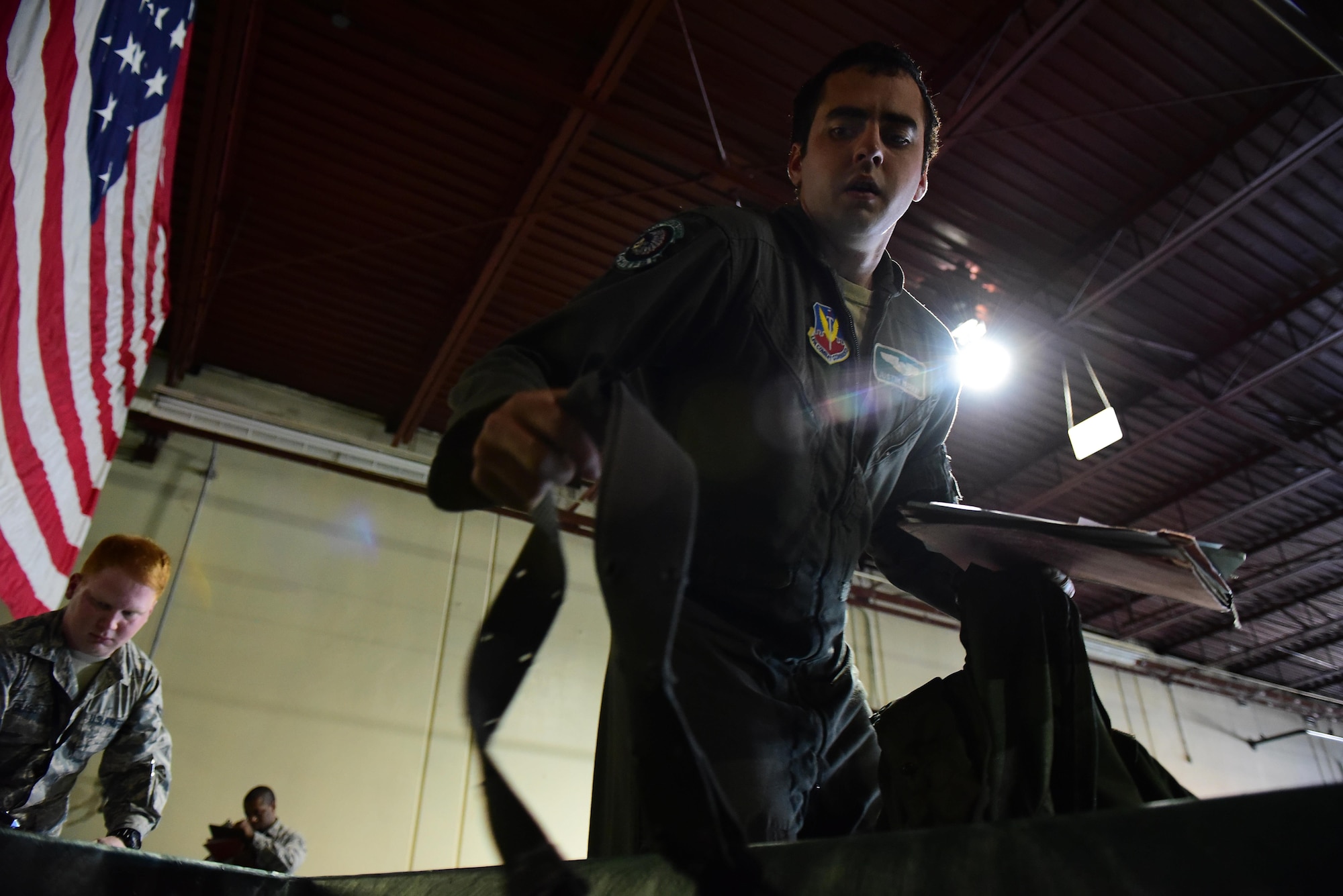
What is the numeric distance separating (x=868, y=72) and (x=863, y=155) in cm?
14

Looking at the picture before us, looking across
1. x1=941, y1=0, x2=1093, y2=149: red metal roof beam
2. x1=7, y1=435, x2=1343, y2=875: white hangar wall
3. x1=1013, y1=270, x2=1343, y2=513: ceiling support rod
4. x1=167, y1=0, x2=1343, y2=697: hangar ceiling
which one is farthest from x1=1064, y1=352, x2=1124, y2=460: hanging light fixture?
x1=7, y1=435, x2=1343, y2=875: white hangar wall

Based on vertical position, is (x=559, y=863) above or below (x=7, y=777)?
below

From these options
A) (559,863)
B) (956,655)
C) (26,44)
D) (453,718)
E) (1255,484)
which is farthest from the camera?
(956,655)

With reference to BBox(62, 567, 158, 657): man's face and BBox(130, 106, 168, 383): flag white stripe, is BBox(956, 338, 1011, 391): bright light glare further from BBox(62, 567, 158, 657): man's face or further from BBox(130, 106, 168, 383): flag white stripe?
BBox(62, 567, 158, 657): man's face

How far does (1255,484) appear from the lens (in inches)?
353

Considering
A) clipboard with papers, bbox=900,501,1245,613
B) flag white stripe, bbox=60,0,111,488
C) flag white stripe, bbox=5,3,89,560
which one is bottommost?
clipboard with papers, bbox=900,501,1245,613

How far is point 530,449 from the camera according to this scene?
0.61 metres

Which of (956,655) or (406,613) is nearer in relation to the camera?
(406,613)

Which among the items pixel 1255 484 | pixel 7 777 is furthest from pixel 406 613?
pixel 1255 484

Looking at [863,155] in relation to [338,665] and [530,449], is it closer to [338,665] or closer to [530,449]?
[530,449]

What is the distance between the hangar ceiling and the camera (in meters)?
5.05

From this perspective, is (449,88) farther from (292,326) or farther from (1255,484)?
(1255,484)

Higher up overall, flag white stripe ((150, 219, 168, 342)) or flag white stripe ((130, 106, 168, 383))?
flag white stripe ((150, 219, 168, 342))

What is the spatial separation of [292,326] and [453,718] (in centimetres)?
355
